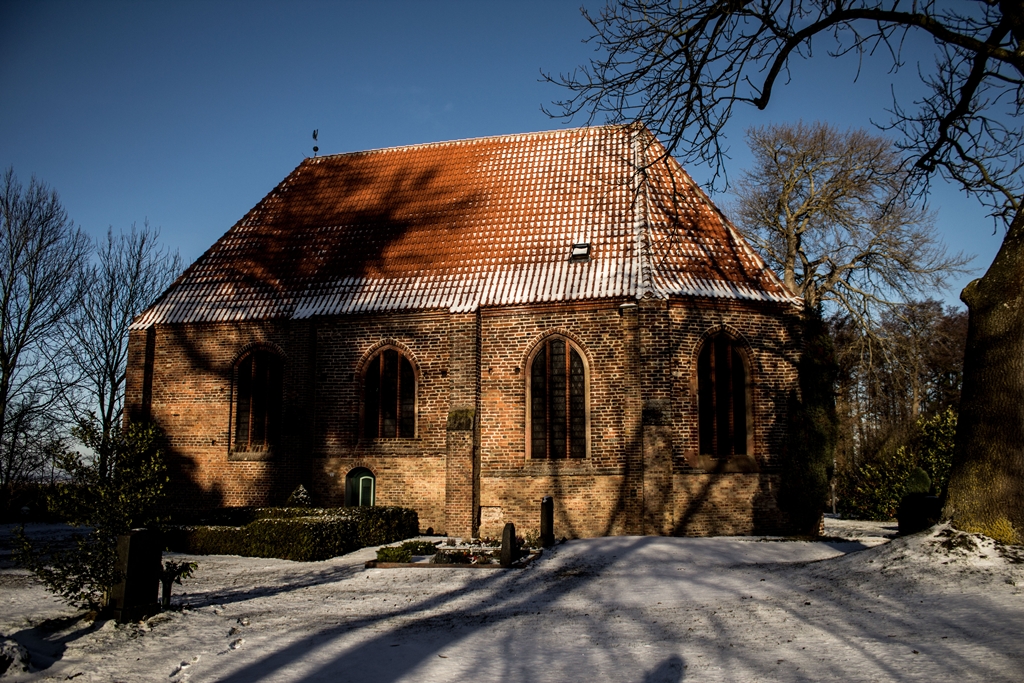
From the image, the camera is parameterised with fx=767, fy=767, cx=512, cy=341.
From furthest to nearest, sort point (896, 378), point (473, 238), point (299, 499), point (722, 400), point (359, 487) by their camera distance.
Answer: point (896, 378), point (473, 238), point (359, 487), point (299, 499), point (722, 400)

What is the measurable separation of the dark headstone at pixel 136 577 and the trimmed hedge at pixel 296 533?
17.0 feet

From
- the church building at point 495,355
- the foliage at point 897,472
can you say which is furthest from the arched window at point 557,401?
the foliage at point 897,472

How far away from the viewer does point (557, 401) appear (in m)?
17.3

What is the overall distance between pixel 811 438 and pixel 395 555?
9.41 meters

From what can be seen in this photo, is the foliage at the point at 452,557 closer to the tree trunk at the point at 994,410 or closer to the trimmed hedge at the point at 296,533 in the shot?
the trimmed hedge at the point at 296,533

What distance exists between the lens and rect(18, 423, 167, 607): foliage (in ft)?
28.4

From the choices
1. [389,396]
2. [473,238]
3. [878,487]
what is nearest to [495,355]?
[389,396]

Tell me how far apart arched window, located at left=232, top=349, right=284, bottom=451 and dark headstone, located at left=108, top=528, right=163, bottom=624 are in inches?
419

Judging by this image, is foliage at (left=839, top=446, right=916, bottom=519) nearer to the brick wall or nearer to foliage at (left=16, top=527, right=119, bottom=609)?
the brick wall

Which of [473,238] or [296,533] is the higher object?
[473,238]

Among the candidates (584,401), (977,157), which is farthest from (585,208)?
(977,157)

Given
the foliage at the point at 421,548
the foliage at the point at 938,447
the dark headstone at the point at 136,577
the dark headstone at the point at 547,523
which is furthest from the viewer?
the foliage at the point at 938,447

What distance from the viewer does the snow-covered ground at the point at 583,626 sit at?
6.66 meters

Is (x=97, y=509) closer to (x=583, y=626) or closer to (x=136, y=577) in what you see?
(x=136, y=577)
